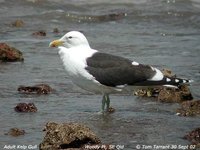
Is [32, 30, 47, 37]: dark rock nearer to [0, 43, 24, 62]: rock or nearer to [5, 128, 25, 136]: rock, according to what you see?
[0, 43, 24, 62]: rock

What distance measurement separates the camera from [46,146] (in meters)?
6.31

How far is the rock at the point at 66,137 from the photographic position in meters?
6.27

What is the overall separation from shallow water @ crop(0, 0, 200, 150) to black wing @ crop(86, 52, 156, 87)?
0.39m

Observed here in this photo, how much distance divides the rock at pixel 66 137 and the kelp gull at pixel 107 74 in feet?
5.94

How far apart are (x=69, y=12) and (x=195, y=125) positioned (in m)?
10.9

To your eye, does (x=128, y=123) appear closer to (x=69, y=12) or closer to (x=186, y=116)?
(x=186, y=116)

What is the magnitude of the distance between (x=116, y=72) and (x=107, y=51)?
441 centimetres

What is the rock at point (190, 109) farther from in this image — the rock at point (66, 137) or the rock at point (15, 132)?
the rock at point (15, 132)

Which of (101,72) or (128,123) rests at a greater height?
(101,72)

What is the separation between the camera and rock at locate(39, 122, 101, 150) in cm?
627

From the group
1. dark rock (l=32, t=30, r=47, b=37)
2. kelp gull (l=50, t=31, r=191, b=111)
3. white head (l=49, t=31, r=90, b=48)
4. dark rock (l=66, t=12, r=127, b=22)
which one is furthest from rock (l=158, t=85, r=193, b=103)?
dark rock (l=66, t=12, r=127, b=22)

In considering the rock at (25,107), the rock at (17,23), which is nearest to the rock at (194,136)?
the rock at (25,107)

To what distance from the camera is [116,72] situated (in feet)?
26.9

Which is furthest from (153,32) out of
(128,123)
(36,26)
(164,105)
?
(128,123)
